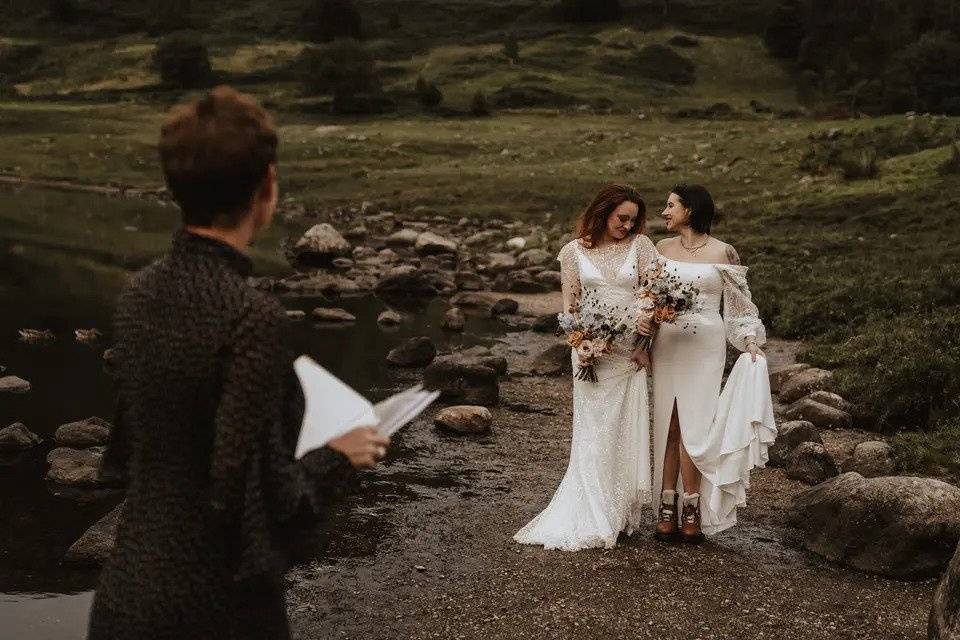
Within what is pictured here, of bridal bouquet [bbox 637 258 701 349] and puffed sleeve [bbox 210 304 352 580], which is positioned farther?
bridal bouquet [bbox 637 258 701 349]

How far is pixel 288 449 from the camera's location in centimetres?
374

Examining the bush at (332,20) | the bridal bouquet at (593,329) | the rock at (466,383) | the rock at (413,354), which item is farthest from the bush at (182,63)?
the bridal bouquet at (593,329)

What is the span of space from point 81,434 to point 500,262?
20759mm

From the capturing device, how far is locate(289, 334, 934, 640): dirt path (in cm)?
965

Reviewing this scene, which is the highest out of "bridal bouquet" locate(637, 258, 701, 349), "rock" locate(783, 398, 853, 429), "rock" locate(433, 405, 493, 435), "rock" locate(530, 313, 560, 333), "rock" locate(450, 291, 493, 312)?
"bridal bouquet" locate(637, 258, 701, 349)

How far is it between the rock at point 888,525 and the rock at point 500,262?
2318 centimetres

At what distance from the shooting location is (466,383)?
19.0m

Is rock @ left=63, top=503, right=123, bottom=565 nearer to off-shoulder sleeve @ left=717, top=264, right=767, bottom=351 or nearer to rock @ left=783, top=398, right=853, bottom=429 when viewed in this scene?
off-shoulder sleeve @ left=717, top=264, right=767, bottom=351

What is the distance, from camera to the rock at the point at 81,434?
52.5 feet

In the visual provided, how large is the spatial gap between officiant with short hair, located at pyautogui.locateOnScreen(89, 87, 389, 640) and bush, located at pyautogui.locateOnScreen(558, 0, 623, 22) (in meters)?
131

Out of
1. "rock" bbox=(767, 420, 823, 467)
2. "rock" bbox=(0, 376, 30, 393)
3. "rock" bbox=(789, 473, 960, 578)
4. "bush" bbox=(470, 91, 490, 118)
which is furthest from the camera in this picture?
"bush" bbox=(470, 91, 490, 118)

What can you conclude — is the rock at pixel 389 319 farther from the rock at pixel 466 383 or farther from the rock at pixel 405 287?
the rock at pixel 466 383

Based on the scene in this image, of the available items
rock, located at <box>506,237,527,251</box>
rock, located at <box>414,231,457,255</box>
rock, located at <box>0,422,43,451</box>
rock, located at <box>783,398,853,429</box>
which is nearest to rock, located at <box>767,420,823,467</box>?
rock, located at <box>783,398,853,429</box>

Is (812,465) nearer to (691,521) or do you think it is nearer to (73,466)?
(691,521)
